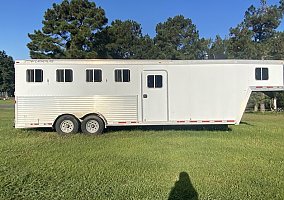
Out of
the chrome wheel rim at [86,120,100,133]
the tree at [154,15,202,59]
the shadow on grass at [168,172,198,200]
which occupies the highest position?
the tree at [154,15,202,59]

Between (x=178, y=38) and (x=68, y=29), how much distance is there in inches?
899

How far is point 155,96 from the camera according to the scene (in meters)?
12.2

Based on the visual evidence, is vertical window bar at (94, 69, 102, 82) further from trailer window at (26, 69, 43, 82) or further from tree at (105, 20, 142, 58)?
tree at (105, 20, 142, 58)

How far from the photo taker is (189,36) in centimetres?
5469

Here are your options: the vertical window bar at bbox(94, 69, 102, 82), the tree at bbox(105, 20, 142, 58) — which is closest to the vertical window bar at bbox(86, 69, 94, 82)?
the vertical window bar at bbox(94, 69, 102, 82)

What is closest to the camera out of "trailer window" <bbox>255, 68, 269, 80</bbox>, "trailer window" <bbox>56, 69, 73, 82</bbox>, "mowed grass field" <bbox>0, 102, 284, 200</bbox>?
"mowed grass field" <bbox>0, 102, 284, 200</bbox>

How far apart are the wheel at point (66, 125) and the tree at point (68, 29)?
2281 cm

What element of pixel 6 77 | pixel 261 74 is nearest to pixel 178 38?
pixel 261 74

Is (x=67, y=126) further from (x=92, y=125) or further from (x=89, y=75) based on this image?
(x=89, y=75)

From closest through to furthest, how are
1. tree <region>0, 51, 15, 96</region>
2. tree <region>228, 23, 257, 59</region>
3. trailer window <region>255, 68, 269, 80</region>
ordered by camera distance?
trailer window <region>255, 68, 269, 80</region>
tree <region>228, 23, 257, 59</region>
tree <region>0, 51, 15, 96</region>

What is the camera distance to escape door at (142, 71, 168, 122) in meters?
12.1

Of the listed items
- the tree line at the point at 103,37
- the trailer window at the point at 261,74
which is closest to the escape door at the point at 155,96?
the trailer window at the point at 261,74

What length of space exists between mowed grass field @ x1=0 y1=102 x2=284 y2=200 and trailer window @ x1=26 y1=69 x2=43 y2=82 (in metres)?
2.02

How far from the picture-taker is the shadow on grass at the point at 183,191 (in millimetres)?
5289
